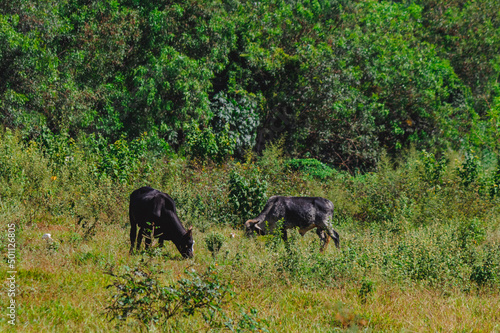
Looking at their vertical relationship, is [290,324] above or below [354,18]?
below

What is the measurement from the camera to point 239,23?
1842 cm

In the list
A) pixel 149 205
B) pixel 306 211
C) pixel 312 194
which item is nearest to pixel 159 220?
pixel 149 205

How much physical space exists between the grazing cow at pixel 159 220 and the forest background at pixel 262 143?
1.23 ft

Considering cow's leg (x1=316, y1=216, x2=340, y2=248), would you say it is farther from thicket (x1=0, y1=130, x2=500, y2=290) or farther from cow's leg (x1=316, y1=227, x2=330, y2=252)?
thicket (x1=0, y1=130, x2=500, y2=290)

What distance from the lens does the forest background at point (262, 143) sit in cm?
637

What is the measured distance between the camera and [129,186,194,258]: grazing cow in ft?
25.8

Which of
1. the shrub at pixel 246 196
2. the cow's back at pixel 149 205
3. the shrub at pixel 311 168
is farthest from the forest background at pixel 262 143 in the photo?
the cow's back at pixel 149 205

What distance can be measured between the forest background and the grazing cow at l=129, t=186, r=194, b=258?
37cm

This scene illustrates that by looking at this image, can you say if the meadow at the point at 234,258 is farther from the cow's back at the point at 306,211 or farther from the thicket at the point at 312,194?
the cow's back at the point at 306,211

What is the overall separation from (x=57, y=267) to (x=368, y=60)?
17.9 m

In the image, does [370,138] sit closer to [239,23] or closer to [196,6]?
[239,23]

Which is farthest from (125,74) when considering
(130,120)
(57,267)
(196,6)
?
(57,267)

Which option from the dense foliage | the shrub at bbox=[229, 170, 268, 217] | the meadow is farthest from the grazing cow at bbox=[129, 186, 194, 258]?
the dense foliage

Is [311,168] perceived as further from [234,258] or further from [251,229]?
[234,258]
